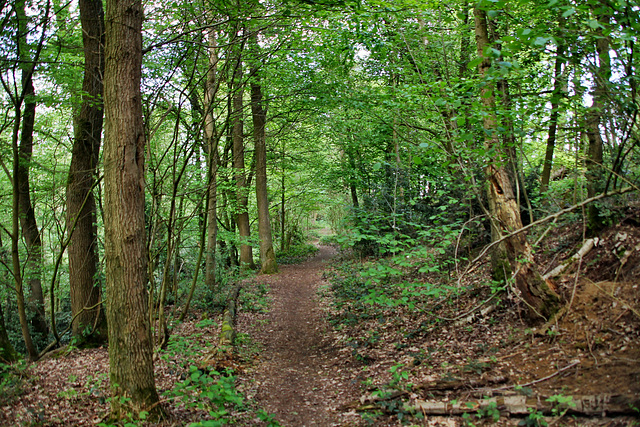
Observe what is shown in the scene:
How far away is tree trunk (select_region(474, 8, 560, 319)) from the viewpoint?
5262 mm

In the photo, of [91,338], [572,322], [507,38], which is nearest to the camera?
[507,38]

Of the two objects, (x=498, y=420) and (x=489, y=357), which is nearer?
(x=498, y=420)

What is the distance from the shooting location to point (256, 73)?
358 inches

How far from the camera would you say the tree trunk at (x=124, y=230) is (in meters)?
3.94

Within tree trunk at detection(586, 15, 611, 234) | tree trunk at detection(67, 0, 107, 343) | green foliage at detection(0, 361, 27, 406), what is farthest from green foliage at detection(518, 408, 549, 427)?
tree trunk at detection(67, 0, 107, 343)

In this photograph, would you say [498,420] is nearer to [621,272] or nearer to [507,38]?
[621,272]

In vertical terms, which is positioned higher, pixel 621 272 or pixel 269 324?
pixel 621 272

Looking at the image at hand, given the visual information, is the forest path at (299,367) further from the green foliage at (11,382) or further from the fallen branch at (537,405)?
the green foliage at (11,382)

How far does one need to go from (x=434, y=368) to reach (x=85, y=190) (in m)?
6.74

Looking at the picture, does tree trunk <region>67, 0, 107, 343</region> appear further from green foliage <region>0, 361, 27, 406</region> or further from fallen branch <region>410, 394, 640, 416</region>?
fallen branch <region>410, 394, 640, 416</region>

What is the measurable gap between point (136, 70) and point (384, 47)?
16.8 feet

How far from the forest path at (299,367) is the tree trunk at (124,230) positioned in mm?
1723

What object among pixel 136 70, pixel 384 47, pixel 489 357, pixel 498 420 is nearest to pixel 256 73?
pixel 384 47

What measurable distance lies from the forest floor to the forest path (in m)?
0.03
